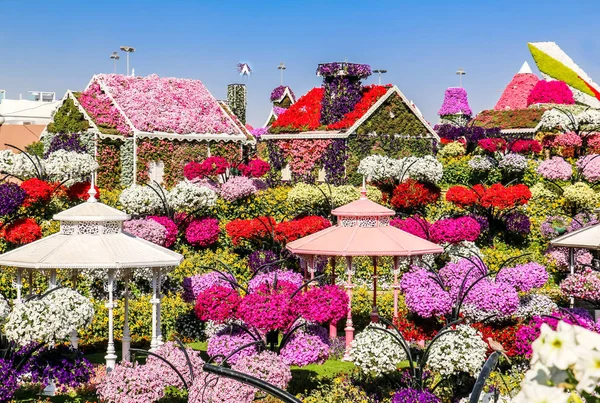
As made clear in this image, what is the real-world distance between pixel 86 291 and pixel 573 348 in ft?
67.6

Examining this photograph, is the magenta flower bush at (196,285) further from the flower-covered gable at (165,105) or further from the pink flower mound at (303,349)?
the flower-covered gable at (165,105)

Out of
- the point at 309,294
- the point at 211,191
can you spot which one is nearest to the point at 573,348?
the point at 309,294

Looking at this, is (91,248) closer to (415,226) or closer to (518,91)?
(415,226)

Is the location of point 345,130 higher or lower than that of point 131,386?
higher

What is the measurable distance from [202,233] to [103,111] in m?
13.6

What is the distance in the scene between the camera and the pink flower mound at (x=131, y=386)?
14.9 m

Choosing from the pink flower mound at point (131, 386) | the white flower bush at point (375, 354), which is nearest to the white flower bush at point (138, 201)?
the pink flower mound at point (131, 386)

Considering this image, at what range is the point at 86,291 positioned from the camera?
23375 mm

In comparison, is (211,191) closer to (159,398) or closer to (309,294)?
(309,294)

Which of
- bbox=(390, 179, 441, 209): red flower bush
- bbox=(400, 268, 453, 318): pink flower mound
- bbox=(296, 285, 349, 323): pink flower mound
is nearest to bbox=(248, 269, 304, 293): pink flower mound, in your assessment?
bbox=(296, 285, 349, 323): pink flower mound

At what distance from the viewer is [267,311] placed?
16.1 meters

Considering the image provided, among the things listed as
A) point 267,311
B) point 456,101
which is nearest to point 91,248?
point 267,311

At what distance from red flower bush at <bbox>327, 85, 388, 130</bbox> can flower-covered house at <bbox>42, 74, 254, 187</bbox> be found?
6274mm

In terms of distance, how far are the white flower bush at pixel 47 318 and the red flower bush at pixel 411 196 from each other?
16.8 metres
